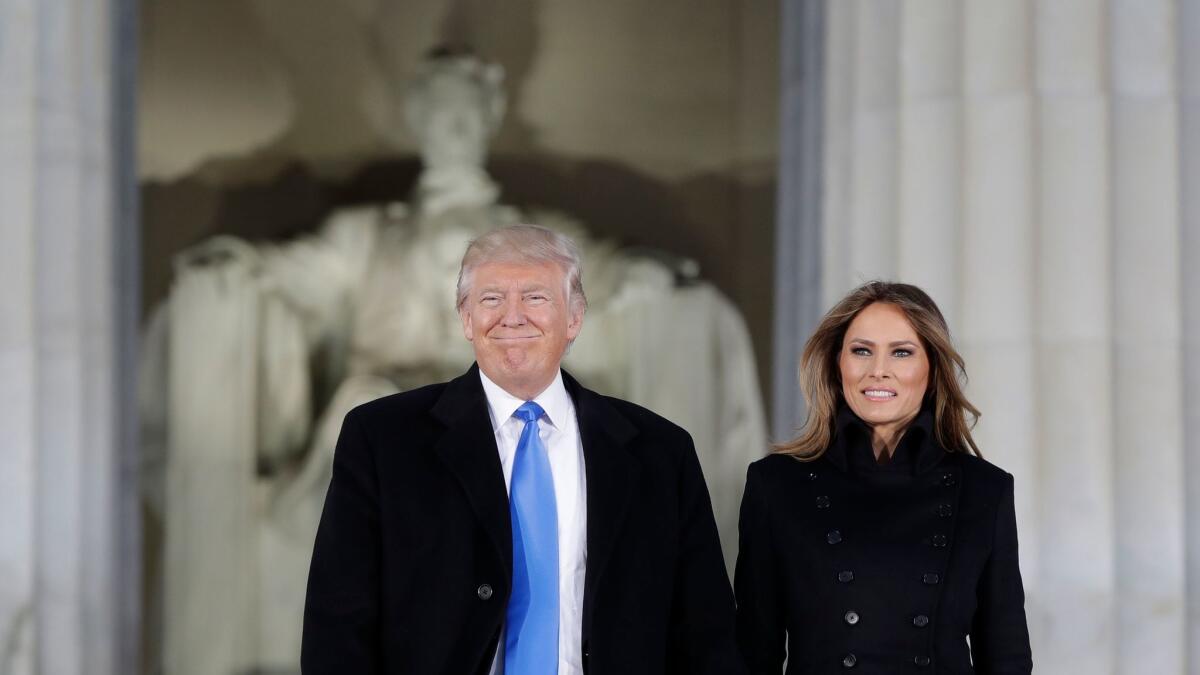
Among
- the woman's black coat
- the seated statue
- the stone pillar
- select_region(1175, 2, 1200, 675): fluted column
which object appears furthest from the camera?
the seated statue

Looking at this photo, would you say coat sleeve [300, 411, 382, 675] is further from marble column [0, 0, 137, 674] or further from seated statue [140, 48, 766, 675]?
seated statue [140, 48, 766, 675]

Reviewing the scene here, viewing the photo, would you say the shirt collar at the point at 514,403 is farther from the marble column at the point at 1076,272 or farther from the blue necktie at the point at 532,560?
the marble column at the point at 1076,272

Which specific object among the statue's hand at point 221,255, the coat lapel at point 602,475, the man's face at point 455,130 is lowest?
the coat lapel at point 602,475

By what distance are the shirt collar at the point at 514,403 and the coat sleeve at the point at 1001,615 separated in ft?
3.00

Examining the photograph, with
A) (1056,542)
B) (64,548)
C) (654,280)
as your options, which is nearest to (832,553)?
(1056,542)

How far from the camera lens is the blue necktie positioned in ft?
9.36

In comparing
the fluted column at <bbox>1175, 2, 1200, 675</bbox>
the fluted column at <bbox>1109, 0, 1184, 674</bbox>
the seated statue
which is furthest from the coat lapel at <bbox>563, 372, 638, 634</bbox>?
the seated statue

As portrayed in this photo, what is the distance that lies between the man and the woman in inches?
8.4

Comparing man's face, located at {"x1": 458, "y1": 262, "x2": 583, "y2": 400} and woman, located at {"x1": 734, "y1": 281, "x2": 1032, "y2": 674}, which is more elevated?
man's face, located at {"x1": 458, "y1": 262, "x2": 583, "y2": 400}

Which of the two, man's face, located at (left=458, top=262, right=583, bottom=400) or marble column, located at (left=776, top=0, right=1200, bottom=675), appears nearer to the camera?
man's face, located at (left=458, top=262, right=583, bottom=400)

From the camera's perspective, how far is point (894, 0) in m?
5.17

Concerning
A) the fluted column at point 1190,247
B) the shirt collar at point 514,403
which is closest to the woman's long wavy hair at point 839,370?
the shirt collar at point 514,403

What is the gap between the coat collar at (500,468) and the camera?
2895mm

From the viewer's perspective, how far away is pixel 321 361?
22.5 ft
